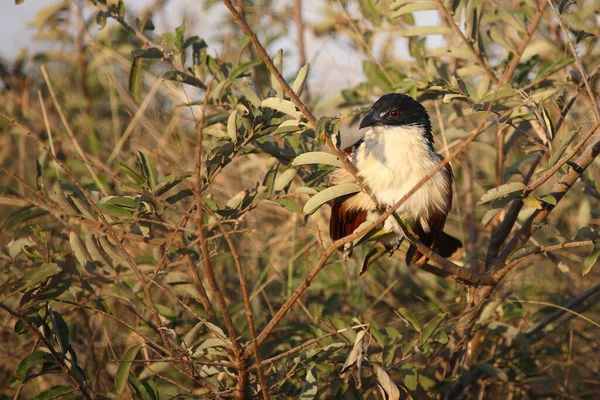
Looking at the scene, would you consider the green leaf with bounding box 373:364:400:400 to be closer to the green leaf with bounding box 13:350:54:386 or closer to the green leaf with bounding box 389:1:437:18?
the green leaf with bounding box 13:350:54:386

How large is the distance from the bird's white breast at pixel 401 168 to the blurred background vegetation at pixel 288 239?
0.23 meters

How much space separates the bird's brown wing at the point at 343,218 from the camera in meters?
3.18

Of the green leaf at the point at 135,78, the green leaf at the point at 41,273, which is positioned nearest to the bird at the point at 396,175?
the green leaf at the point at 135,78

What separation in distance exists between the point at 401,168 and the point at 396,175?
0.05 metres

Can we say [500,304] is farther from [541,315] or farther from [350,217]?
[350,217]

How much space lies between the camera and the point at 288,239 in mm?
4559

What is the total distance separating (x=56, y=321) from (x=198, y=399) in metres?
0.68

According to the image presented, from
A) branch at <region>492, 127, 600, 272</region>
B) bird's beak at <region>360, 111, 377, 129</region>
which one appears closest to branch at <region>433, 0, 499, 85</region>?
bird's beak at <region>360, 111, 377, 129</region>

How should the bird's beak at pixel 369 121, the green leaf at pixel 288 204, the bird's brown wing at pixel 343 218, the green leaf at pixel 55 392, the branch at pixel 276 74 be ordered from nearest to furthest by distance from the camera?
the branch at pixel 276 74, the green leaf at pixel 55 392, the green leaf at pixel 288 204, the bird's beak at pixel 369 121, the bird's brown wing at pixel 343 218

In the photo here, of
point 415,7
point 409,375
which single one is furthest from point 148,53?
point 409,375

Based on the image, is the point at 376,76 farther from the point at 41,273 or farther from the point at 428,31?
the point at 41,273

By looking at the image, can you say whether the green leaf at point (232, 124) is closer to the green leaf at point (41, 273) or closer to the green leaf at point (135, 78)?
the green leaf at point (135, 78)

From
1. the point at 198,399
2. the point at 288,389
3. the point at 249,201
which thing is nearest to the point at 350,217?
the point at 249,201

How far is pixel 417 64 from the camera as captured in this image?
11.7ft
